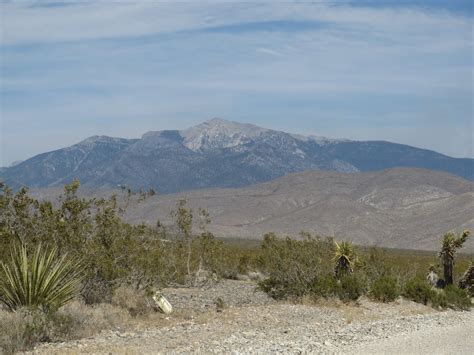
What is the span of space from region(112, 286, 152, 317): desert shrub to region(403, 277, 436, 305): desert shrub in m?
8.52

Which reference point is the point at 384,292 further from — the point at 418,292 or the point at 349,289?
the point at 349,289

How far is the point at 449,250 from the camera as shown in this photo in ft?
88.7

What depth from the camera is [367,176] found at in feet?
588

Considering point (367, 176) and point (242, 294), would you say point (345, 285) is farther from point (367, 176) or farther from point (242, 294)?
point (367, 176)

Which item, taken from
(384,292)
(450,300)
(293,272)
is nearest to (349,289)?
(384,292)

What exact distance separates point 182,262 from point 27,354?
14334 millimetres

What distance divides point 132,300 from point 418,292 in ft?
29.9

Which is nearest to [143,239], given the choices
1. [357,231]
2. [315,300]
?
[315,300]

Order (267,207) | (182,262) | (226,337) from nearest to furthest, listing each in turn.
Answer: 1. (226,337)
2. (182,262)
3. (267,207)

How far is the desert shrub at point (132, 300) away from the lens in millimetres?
18234

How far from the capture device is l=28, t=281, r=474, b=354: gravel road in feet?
44.2

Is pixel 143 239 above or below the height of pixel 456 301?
above

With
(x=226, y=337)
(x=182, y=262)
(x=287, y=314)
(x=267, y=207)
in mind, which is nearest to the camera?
(x=226, y=337)

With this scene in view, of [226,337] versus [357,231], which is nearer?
[226,337]
